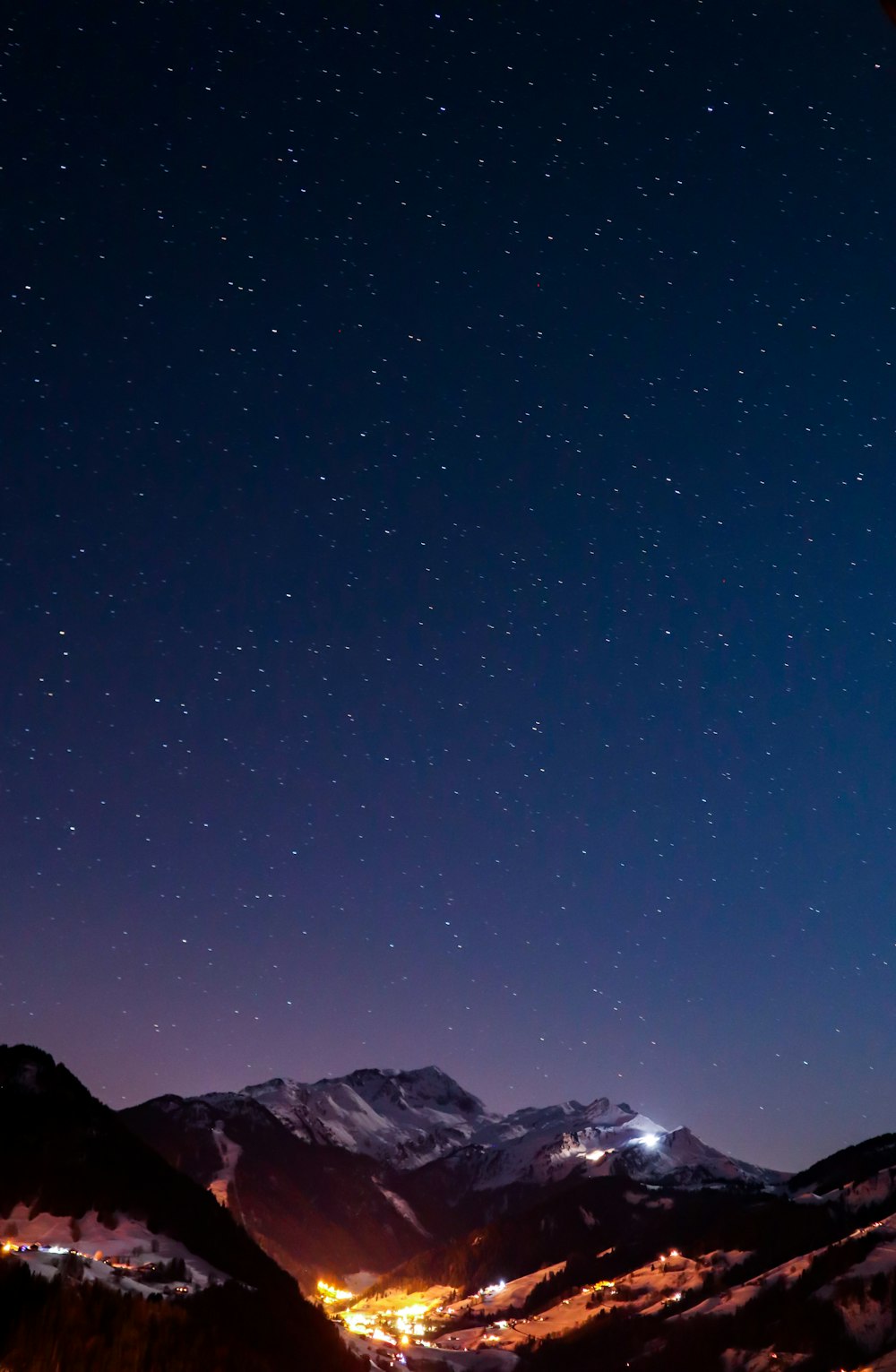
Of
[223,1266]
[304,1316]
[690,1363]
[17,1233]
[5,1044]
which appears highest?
[5,1044]

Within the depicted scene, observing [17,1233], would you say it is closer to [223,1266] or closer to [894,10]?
[223,1266]

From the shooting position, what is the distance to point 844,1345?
561ft

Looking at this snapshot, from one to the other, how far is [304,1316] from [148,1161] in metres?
36.5

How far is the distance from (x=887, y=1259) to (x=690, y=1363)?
44011mm

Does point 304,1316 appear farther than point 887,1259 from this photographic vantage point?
No

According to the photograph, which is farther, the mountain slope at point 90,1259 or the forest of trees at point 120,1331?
the mountain slope at point 90,1259

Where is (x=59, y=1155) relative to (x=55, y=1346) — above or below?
above

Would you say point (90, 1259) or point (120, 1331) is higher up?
point (90, 1259)

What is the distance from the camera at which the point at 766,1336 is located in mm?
186625

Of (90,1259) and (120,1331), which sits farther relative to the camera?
(90,1259)

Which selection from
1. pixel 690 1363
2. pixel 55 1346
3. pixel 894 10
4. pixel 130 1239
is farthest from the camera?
pixel 690 1363

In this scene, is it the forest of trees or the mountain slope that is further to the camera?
the mountain slope

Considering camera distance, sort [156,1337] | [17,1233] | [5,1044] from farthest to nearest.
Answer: [5,1044] → [17,1233] → [156,1337]

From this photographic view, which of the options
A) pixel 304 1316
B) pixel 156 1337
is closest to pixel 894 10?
pixel 156 1337
